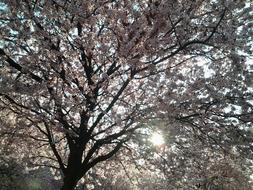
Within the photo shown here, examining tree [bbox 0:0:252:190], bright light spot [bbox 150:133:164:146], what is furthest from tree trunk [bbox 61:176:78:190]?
bright light spot [bbox 150:133:164:146]

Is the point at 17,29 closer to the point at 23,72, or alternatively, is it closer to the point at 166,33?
the point at 23,72

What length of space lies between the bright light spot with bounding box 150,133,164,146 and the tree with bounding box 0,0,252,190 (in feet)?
1.96

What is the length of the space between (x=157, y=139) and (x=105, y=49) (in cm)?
332

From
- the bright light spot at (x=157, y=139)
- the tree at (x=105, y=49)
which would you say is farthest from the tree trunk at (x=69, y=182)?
the bright light spot at (x=157, y=139)

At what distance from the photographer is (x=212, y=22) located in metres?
10.2

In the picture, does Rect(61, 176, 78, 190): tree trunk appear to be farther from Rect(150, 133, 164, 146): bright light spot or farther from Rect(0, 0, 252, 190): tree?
Rect(150, 133, 164, 146): bright light spot

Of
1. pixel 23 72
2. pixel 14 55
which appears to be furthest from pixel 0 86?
pixel 14 55

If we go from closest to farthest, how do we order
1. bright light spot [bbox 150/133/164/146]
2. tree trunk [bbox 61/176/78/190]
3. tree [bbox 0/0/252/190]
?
tree [bbox 0/0/252/190], bright light spot [bbox 150/133/164/146], tree trunk [bbox 61/176/78/190]

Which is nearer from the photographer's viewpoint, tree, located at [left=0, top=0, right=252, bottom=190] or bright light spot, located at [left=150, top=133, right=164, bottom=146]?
tree, located at [left=0, top=0, right=252, bottom=190]

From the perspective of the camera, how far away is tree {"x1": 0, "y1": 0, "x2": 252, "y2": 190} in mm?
9438

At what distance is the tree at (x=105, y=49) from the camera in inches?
372

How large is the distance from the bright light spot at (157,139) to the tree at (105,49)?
598mm

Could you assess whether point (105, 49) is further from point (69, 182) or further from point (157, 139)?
point (69, 182)

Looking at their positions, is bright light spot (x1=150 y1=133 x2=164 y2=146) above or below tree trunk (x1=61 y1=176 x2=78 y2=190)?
above
